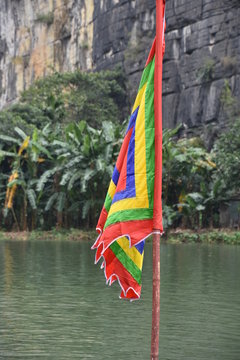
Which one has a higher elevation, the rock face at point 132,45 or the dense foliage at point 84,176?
the rock face at point 132,45

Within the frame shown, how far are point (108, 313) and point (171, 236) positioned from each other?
15855mm

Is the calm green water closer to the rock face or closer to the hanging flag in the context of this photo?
the hanging flag

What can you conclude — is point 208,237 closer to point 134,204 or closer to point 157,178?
point 134,204

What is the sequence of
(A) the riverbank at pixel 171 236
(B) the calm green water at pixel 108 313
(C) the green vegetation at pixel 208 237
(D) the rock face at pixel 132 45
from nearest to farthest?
(B) the calm green water at pixel 108 313 < (C) the green vegetation at pixel 208 237 < (A) the riverbank at pixel 171 236 < (D) the rock face at pixel 132 45

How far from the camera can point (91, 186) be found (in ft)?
90.2

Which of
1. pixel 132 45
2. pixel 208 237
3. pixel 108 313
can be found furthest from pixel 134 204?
pixel 132 45

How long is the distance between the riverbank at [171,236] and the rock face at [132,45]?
10846 millimetres

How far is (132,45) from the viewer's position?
44.9 meters

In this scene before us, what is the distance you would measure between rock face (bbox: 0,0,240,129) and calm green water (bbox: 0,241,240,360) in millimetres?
20395

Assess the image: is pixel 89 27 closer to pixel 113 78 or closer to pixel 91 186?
pixel 113 78

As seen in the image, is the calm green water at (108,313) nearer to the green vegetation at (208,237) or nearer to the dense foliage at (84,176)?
the green vegetation at (208,237)

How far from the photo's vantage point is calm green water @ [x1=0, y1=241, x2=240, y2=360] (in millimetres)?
8195

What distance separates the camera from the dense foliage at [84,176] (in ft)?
87.7

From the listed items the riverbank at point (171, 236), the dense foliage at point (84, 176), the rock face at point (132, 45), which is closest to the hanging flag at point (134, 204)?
the riverbank at point (171, 236)
